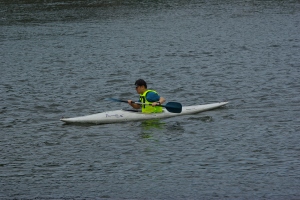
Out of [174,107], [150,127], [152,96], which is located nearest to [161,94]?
[174,107]

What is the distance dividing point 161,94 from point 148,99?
5.52 metres

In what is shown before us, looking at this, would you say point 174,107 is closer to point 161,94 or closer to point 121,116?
point 121,116

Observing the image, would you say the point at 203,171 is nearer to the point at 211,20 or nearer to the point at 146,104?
the point at 146,104

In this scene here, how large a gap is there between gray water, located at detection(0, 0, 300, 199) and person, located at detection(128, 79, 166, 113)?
450 mm

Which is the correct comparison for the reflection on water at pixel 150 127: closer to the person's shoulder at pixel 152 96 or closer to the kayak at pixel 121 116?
the kayak at pixel 121 116

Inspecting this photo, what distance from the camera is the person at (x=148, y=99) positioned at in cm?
2205

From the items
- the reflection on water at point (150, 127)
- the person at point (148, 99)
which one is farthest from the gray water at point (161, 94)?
the person at point (148, 99)

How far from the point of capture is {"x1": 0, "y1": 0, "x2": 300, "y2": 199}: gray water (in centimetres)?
1619

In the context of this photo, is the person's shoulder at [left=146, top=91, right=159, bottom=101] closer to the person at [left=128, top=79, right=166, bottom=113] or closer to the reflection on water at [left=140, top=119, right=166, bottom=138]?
the person at [left=128, top=79, right=166, bottom=113]

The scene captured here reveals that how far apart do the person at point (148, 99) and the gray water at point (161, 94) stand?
450mm

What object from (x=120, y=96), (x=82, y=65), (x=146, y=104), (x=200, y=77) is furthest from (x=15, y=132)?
(x=82, y=65)

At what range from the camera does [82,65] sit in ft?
118

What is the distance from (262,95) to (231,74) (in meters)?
5.31

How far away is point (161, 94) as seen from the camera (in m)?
27.8
